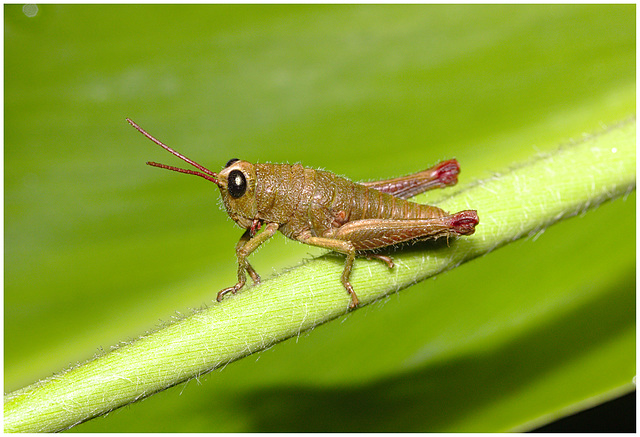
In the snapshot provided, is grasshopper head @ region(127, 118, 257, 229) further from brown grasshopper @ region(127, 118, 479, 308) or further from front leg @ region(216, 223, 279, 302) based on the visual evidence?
front leg @ region(216, 223, 279, 302)

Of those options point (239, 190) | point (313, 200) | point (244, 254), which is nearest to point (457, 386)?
point (313, 200)

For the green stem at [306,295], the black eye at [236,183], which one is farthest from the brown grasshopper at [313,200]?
the green stem at [306,295]

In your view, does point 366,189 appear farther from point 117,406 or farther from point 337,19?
point 117,406

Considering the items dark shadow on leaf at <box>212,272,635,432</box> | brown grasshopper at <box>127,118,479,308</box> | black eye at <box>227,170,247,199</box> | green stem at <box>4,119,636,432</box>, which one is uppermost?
black eye at <box>227,170,247,199</box>

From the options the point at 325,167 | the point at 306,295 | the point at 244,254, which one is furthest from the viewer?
the point at 325,167

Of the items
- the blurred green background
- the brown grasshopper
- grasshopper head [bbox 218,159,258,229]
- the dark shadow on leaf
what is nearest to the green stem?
the brown grasshopper

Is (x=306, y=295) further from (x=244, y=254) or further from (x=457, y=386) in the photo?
(x=457, y=386)

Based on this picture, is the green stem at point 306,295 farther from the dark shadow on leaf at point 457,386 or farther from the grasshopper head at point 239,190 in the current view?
the dark shadow on leaf at point 457,386
